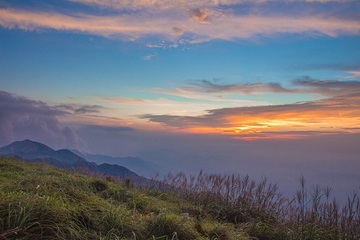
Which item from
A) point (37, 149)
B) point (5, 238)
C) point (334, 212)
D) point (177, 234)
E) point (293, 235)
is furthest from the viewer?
point (37, 149)

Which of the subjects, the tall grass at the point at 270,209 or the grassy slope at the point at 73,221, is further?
the tall grass at the point at 270,209

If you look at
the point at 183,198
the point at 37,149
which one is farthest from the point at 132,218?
the point at 37,149

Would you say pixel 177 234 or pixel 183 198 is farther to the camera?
pixel 183 198

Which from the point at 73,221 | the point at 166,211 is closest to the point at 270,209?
the point at 166,211

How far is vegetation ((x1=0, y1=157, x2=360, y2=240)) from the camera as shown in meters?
4.45

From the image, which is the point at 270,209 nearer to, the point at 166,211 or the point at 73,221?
the point at 166,211

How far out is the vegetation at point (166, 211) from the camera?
445 cm

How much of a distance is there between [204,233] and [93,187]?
4.18m

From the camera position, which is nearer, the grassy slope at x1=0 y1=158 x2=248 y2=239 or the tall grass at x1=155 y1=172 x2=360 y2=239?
the grassy slope at x1=0 y1=158 x2=248 y2=239

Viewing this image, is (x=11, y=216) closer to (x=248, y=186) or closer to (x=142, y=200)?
(x=142, y=200)

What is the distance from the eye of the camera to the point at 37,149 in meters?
136

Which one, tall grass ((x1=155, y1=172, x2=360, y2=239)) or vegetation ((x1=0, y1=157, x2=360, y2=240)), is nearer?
vegetation ((x1=0, y1=157, x2=360, y2=240))

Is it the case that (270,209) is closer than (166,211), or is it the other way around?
(166,211)

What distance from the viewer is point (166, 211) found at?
21.1ft
